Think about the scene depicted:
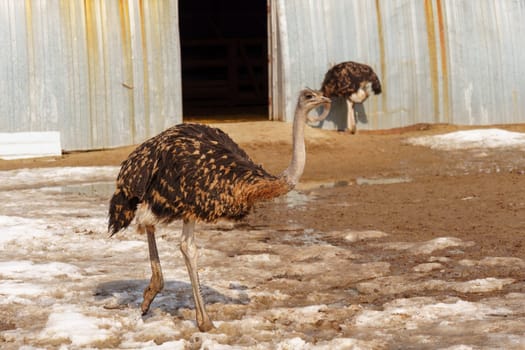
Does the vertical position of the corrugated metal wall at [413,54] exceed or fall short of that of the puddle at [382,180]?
it exceeds it

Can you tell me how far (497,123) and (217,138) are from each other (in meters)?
14.0

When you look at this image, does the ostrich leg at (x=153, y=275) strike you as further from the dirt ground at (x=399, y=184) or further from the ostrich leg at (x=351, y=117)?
the ostrich leg at (x=351, y=117)

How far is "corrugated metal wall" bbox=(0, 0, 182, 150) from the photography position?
55.2ft

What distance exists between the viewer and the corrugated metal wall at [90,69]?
16812 millimetres

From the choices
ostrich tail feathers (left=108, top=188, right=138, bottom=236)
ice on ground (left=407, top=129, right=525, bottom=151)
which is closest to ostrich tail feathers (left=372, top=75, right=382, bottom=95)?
ice on ground (left=407, top=129, right=525, bottom=151)

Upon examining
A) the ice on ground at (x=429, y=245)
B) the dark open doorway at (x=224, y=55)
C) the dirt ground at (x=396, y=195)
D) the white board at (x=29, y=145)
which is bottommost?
the ice on ground at (x=429, y=245)

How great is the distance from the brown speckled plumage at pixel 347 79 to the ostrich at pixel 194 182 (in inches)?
444

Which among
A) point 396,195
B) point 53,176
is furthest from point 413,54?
point 53,176

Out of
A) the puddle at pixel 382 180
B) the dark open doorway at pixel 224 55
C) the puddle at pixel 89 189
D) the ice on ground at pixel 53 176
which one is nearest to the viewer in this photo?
the puddle at pixel 89 189

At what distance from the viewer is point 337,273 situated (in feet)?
26.9

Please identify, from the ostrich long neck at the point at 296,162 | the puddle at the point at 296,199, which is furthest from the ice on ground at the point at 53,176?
the ostrich long neck at the point at 296,162

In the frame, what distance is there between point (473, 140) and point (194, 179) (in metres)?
11.6

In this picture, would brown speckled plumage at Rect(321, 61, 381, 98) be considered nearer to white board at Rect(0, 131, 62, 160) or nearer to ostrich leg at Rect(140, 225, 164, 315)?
white board at Rect(0, 131, 62, 160)

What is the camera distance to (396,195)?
12.2 m
